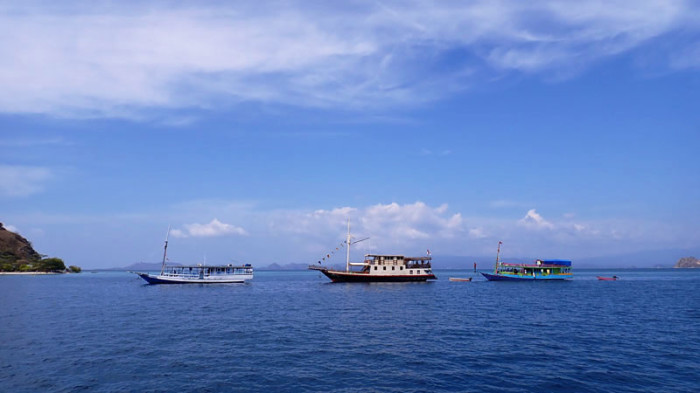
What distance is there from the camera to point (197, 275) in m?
94.0

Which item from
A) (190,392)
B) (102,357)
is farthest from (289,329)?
(190,392)

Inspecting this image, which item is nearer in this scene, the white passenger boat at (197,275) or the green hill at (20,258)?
the white passenger boat at (197,275)

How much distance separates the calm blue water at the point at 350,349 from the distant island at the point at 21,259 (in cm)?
14025

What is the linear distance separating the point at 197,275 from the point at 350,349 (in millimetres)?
75103

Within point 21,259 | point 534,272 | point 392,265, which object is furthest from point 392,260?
point 21,259

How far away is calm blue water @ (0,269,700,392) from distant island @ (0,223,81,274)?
460ft

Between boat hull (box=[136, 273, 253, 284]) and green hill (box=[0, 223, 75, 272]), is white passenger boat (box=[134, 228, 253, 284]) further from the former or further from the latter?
green hill (box=[0, 223, 75, 272])

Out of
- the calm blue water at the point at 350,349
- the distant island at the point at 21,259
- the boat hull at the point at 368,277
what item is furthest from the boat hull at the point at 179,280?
the distant island at the point at 21,259

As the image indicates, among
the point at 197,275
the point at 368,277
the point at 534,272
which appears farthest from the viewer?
the point at 534,272

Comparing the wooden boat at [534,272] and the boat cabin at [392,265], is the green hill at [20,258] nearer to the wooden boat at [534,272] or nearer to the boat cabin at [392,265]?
the boat cabin at [392,265]

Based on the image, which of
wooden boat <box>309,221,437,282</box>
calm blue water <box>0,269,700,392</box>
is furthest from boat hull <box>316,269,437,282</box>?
calm blue water <box>0,269,700,392</box>

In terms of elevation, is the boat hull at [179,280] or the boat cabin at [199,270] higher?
the boat cabin at [199,270]

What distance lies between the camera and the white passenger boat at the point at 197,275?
300ft

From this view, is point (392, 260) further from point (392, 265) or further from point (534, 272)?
point (534, 272)
